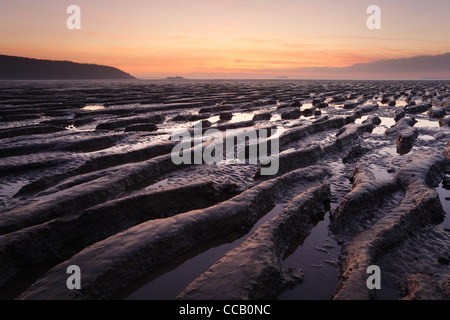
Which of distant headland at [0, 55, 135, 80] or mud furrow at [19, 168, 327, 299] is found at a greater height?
distant headland at [0, 55, 135, 80]

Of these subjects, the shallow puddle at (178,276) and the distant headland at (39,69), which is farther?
the distant headland at (39,69)

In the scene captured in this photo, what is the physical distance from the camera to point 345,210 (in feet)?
14.1

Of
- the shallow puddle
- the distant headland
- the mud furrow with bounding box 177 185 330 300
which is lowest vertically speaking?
the shallow puddle

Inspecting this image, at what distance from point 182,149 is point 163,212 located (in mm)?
4004

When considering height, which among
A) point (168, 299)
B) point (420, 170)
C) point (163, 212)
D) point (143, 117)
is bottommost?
point (168, 299)

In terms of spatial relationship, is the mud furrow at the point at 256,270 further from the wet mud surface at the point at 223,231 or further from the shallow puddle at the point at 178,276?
the shallow puddle at the point at 178,276

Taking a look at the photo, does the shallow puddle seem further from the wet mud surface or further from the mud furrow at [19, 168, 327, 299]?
the mud furrow at [19, 168, 327, 299]

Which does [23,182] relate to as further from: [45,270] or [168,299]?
[168,299]

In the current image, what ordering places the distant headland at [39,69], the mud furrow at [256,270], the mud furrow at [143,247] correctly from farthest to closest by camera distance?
the distant headland at [39,69] → the mud furrow at [143,247] → the mud furrow at [256,270]

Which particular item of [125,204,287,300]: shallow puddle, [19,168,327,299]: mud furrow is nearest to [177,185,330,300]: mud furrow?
[125,204,287,300]: shallow puddle

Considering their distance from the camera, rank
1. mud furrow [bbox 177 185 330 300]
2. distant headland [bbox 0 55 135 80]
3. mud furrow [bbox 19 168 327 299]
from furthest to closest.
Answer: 1. distant headland [bbox 0 55 135 80]
2. mud furrow [bbox 19 168 327 299]
3. mud furrow [bbox 177 185 330 300]

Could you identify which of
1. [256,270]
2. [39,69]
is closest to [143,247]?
[256,270]

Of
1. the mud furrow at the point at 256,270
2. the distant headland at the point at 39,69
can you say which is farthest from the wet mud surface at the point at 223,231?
the distant headland at the point at 39,69
